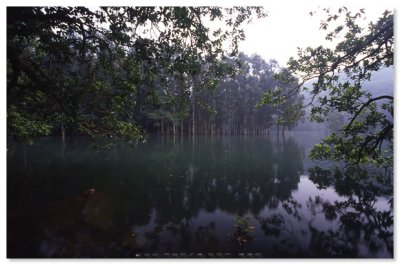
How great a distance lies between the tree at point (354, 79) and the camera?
6.29 meters

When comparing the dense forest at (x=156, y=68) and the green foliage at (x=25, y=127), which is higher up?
the dense forest at (x=156, y=68)

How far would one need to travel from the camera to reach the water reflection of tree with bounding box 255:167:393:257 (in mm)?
5727

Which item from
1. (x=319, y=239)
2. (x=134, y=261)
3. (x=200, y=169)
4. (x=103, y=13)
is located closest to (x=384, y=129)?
(x=319, y=239)

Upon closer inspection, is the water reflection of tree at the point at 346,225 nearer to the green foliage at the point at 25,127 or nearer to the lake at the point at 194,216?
the lake at the point at 194,216

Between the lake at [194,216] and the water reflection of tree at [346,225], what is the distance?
26mm

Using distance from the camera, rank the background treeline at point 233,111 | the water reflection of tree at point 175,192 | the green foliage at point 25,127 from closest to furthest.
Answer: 1. the water reflection of tree at point 175,192
2. the green foliage at point 25,127
3. the background treeline at point 233,111

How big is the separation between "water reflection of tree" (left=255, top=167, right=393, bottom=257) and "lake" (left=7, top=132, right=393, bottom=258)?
0.09ft

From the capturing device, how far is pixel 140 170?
50.4 feet

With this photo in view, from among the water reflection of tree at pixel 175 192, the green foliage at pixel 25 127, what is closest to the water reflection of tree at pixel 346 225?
the water reflection of tree at pixel 175 192

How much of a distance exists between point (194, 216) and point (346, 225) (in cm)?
475

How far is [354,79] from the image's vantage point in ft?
22.9

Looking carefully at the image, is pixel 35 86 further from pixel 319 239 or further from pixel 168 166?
pixel 168 166

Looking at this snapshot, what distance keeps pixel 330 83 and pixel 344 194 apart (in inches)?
217
